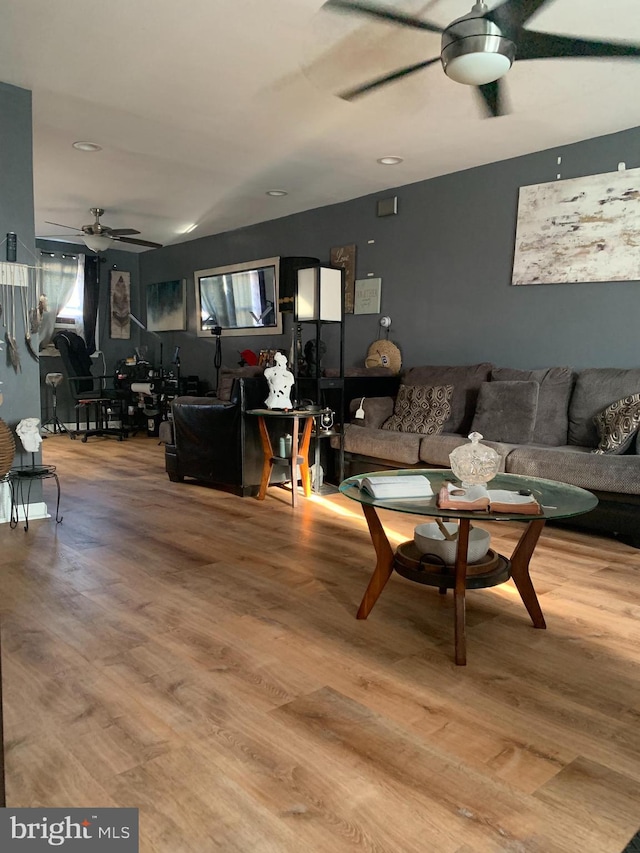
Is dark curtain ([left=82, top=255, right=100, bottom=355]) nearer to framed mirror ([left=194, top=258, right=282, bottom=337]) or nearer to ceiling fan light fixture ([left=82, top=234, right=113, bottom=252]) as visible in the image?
framed mirror ([left=194, top=258, right=282, bottom=337])

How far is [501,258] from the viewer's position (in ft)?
15.8

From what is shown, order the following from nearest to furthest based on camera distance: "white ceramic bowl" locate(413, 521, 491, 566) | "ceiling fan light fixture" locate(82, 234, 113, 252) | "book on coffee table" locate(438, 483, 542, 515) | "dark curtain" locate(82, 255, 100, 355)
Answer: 1. "book on coffee table" locate(438, 483, 542, 515)
2. "white ceramic bowl" locate(413, 521, 491, 566)
3. "ceiling fan light fixture" locate(82, 234, 113, 252)
4. "dark curtain" locate(82, 255, 100, 355)

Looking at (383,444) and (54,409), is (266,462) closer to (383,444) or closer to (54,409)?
(383,444)

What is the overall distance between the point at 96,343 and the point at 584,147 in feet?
21.8

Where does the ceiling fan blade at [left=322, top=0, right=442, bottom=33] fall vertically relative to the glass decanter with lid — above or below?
above

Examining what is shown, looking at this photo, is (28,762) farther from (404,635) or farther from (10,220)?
(10,220)

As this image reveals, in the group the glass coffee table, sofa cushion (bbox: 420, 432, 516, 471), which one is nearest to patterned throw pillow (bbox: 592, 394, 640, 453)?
sofa cushion (bbox: 420, 432, 516, 471)

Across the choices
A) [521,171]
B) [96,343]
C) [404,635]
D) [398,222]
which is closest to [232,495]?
[404,635]

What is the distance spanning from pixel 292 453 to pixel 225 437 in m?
0.57

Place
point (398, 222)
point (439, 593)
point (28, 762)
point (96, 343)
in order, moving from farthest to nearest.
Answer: point (96, 343) → point (398, 222) → point (439, 593) → point (28, 762)

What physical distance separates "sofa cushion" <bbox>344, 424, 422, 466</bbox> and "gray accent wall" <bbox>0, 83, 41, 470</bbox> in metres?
2.18

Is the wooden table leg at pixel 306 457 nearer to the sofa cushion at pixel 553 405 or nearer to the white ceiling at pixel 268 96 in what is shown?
the sofa cushion at pixel 553 405

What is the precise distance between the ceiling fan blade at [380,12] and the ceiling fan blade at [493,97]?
72 cm

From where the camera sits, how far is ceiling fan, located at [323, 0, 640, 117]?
7.54ft
